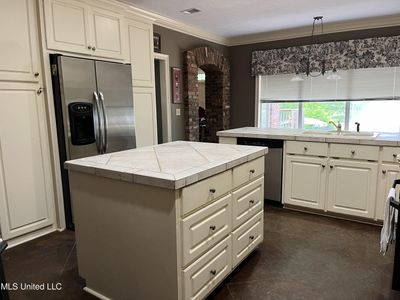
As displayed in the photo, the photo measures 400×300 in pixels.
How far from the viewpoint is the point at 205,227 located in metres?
1.73

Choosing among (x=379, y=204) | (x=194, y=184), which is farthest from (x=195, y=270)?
(x=379, y=204)

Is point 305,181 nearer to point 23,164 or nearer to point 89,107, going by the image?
point 89,107

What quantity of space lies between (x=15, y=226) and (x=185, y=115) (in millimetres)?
2870

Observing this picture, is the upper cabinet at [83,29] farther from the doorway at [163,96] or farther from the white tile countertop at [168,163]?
the white tile countertop at [168,163]

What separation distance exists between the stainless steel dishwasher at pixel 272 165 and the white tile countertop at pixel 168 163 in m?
1.15

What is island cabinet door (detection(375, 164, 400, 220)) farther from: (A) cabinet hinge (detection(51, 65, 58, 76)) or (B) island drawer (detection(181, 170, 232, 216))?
(A) cabinet hinge (detection(51, 65, 58, 76))

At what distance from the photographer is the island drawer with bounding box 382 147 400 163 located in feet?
9.39

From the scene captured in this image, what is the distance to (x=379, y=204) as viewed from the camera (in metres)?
3.00

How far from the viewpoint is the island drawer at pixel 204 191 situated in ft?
5.08

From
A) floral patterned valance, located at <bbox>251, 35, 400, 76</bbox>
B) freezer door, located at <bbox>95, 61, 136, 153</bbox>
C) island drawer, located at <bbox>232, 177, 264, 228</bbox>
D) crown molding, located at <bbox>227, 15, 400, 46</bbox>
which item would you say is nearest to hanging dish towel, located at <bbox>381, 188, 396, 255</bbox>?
island drawer, located at <bbox>232, 177, 264, 228</bbox>

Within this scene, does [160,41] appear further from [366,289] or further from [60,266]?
[366,289]

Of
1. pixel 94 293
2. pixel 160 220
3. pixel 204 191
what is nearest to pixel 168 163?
pixel 204 191

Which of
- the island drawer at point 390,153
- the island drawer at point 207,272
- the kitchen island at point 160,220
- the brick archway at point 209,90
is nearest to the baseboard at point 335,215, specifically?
the island drawer at point 390,153

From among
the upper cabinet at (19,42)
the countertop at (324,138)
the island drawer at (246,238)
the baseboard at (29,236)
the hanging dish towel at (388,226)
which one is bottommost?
the baseboard at (29,236)
